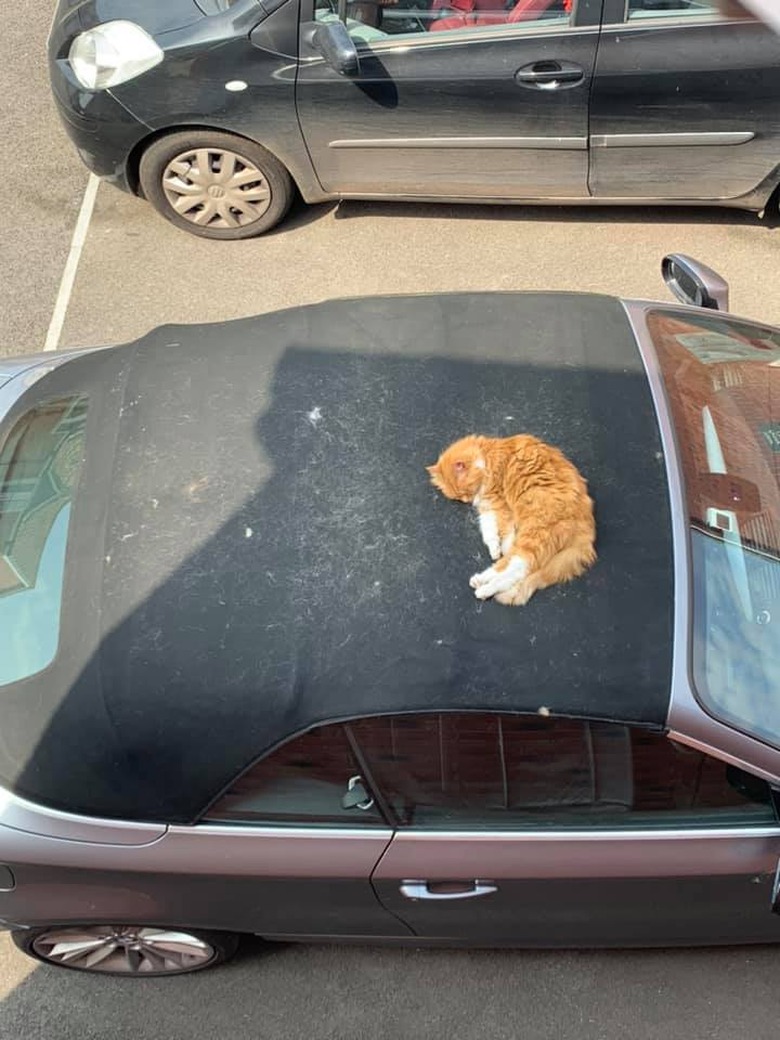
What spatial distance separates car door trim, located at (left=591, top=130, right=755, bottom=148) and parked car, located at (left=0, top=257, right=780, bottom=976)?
8.04 feet

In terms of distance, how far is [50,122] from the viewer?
20.0ft

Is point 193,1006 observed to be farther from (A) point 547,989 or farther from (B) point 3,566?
(B) point 3,566

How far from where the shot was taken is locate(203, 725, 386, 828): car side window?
2271 mm

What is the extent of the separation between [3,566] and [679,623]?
185 cm

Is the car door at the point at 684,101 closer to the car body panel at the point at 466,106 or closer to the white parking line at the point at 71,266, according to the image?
the car body panel at the point at 466,106

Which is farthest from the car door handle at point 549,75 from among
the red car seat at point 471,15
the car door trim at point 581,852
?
the car door trim at point 581,852

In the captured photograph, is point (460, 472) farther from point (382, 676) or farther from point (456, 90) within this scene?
point (456, 90)

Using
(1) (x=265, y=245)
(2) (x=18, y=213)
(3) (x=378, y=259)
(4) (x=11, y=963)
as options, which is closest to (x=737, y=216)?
(3) (x=378, y=259)

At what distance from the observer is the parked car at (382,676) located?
2.22m

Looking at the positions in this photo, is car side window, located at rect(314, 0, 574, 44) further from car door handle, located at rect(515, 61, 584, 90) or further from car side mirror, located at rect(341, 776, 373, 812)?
car side mirror, located at rect(341, 776, 373, 812)

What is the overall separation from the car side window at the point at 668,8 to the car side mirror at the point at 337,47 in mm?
1330

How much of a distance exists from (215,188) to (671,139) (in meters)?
2.44

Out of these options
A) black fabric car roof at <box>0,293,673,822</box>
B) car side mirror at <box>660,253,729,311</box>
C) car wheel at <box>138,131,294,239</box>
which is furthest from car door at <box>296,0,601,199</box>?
black fabric car roof at <box>0,293,673,822</box>

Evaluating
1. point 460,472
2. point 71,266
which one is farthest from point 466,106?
point 460,472
